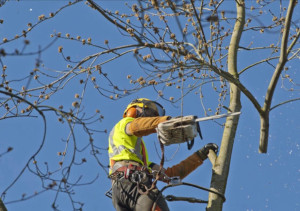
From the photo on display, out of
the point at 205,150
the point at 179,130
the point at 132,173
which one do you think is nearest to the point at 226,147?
the point at 205,150

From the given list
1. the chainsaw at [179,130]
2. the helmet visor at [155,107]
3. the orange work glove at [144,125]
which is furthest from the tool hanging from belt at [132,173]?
the helmet visor at [155,107]

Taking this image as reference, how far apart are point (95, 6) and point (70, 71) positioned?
1.01m

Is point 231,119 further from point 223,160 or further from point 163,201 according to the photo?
point 163,201

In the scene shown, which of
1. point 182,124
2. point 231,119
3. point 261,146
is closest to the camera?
point 182,124

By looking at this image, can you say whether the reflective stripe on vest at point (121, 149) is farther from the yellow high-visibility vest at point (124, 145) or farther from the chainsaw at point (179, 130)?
the chainsaw at point (179, 130)

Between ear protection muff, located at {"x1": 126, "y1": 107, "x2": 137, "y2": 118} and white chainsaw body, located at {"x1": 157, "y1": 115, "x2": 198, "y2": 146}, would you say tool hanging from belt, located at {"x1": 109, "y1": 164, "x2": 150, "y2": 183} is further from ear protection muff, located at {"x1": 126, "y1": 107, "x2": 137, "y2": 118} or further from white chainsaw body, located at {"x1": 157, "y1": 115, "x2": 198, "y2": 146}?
ear protection muff, located at {"x1": 126, "y1": 107, "x2": 137, "y2": 118}

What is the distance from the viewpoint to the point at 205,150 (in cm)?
614

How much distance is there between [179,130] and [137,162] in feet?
2.83

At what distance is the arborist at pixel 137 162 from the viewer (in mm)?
5602

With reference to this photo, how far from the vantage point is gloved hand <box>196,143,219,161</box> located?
6.07 meters

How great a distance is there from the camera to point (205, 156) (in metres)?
6.19

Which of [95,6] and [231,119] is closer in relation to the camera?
[95,6]

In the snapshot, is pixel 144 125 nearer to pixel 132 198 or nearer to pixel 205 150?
pixel 132 198

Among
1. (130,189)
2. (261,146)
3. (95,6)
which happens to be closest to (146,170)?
(130,189)
